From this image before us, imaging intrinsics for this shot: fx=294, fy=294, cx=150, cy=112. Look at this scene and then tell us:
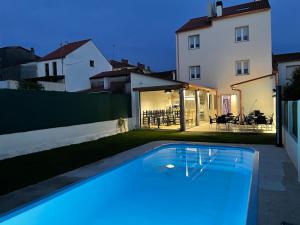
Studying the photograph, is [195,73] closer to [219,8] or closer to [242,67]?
[242,67]

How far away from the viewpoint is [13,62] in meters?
38.1

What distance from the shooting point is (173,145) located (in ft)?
40.0

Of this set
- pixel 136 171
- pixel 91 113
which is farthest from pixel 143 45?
pixel 136 171

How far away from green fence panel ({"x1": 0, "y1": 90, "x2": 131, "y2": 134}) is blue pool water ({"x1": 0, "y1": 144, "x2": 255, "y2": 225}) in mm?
4676

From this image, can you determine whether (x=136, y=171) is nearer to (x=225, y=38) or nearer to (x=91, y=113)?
(x=91, y=113)

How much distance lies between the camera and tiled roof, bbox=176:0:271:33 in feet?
73.8

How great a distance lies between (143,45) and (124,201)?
276 ft

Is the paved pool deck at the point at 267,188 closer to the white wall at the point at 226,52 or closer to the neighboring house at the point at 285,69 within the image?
Answer: the white wall at the point at 226,52

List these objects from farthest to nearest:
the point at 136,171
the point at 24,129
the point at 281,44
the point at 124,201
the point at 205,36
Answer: the point at 281,44, the point at 205,36, the point at 24,129, the point at 136,171, the point at 124,201

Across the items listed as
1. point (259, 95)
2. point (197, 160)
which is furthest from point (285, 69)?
point (197, 160)

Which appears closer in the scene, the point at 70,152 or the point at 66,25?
the point at 70,152

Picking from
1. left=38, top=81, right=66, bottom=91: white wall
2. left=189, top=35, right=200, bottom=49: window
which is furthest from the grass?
left=189, top=35, right=200, bottom=49: window

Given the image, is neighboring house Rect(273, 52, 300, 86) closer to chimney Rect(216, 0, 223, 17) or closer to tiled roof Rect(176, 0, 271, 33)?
tiled roof Rect(176, 0, 271, 33)

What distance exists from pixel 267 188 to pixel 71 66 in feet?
94.5
